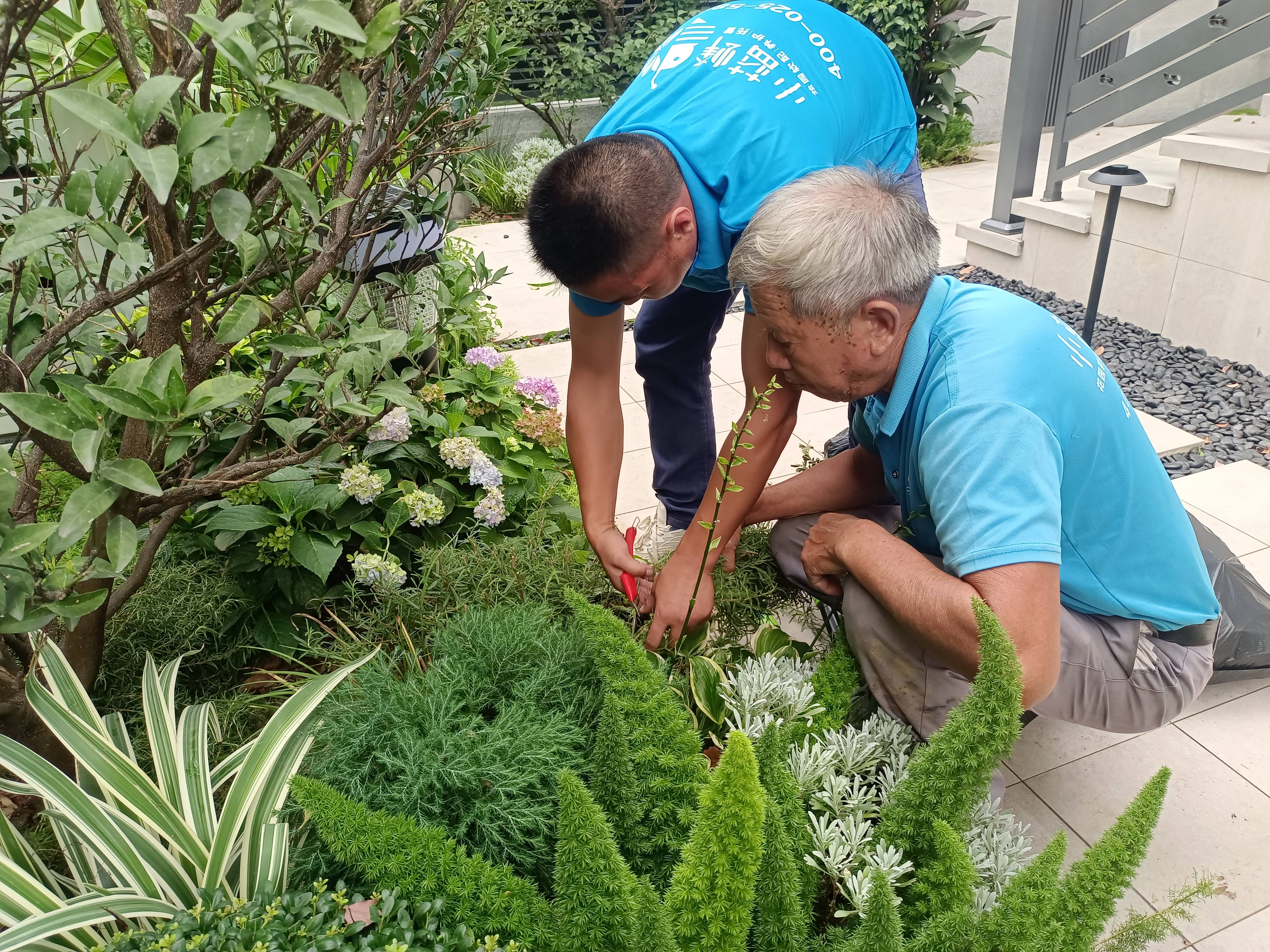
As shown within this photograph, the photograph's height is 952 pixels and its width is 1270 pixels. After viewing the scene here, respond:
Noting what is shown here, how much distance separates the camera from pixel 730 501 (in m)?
1.66

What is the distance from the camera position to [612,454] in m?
1.98

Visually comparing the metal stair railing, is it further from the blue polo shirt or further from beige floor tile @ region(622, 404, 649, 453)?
the blue polo shirt

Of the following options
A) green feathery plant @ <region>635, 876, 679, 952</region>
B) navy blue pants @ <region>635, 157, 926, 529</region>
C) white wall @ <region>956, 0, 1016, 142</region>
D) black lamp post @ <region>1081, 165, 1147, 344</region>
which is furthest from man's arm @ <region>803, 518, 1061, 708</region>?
white wall @ <region>956, 0, 1016, 142</region>

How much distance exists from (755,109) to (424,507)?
1.12 metres

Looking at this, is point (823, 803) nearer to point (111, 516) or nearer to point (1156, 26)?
point (111, 516)

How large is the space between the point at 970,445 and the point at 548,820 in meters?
0.83

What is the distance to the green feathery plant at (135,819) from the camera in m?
1.09

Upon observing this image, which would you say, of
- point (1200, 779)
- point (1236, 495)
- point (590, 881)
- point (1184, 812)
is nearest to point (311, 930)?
point (590, 881)

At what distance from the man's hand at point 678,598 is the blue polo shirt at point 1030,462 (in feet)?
1.34

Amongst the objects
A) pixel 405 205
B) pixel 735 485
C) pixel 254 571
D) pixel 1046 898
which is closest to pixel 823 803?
pixel 1046 898

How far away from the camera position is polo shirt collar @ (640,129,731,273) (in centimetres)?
172

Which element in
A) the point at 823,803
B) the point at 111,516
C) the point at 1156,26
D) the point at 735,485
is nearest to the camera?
the point at 111,516

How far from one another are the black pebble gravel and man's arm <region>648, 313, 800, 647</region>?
164cm

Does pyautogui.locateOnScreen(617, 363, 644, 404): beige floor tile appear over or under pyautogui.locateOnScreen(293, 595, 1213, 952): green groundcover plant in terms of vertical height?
under
